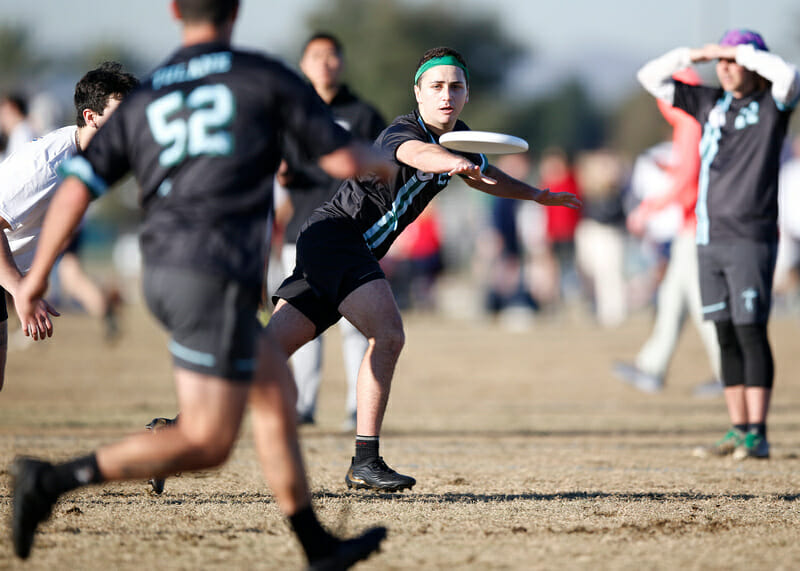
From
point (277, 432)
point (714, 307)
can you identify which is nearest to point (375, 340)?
point (277, 432)

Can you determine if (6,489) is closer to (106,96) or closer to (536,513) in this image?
(106,96)

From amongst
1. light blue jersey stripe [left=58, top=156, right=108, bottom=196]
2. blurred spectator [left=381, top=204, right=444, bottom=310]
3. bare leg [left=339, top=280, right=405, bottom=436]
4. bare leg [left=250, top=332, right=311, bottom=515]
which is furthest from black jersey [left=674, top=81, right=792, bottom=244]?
blurred spectator [left=381, top=204, right=444, bottom=310]

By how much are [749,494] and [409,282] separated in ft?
53.0

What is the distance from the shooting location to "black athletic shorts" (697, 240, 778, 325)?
19.7 feet

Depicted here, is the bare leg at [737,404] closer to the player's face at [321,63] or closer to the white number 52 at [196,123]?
the player's face at [321,63]

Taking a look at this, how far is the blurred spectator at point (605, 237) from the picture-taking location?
1652 cm

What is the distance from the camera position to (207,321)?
3107mm

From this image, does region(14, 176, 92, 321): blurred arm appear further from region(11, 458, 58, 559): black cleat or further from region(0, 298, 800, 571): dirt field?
region(0, 298, 800, 571): dirt field

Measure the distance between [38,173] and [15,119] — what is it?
20.6ft

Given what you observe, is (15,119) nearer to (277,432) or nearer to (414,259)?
(277,432)

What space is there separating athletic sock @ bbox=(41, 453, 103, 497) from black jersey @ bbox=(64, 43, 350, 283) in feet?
2.34

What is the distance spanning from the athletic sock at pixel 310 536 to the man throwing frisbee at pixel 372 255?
4.95 feet

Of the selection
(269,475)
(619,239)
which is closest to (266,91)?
(269,475)

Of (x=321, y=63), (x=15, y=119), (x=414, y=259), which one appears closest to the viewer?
(x=321, y=63)
